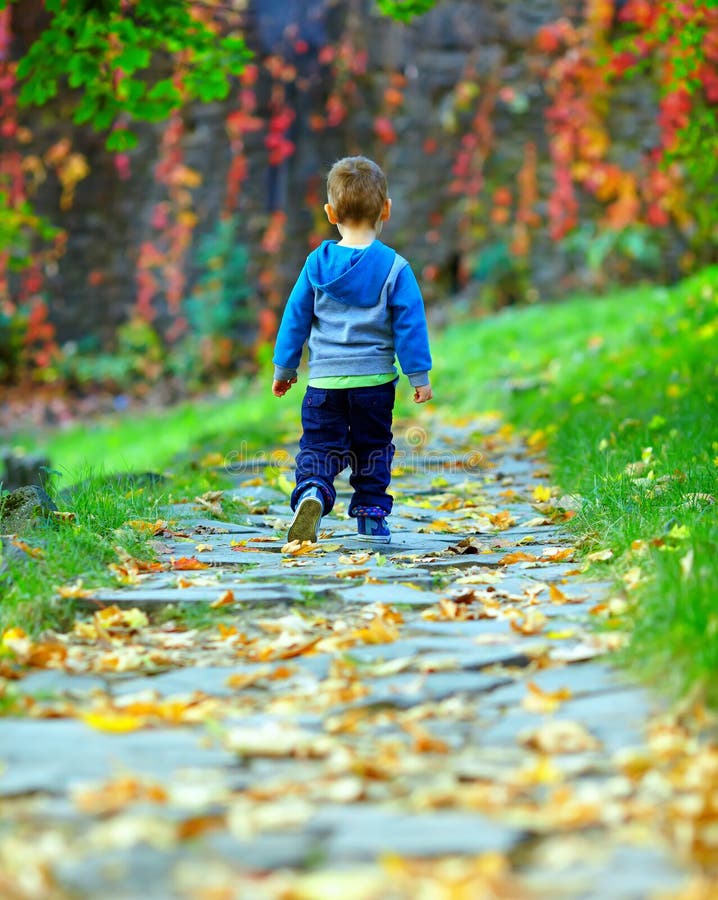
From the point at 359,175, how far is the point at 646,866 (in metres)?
2.88

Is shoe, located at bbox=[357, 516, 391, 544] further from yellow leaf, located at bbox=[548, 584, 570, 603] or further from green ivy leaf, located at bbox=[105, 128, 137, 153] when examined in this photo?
green ivy leaf, located at bbox=[105, 128, 137, 153]

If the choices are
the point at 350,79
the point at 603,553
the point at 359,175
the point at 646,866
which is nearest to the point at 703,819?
the point at 646,866

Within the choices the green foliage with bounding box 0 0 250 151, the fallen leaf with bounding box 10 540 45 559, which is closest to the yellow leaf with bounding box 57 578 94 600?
the fallen leaf with bounding box 10 540 45 559

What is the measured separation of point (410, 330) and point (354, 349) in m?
0.22

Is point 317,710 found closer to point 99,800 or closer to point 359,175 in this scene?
point 99,800

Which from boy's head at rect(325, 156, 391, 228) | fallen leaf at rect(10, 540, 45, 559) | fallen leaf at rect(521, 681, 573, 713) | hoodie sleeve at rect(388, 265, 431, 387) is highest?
boy's head at rect(325, 156, 391, 228)

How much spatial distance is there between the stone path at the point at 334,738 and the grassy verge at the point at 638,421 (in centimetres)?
15

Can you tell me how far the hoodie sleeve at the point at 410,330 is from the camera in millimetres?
4117

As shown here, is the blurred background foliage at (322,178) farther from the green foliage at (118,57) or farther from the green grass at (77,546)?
the green grass at (77,546)

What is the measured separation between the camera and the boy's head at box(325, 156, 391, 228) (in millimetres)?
4090

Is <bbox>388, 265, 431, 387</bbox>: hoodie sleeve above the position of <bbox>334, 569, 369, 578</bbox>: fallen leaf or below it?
above

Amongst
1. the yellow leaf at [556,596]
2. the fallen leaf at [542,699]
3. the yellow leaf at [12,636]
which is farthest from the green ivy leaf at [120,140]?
the fallen leaf at [542,699]

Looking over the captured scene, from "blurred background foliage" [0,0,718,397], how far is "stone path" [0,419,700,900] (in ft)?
25.1

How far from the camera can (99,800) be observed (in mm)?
1923
